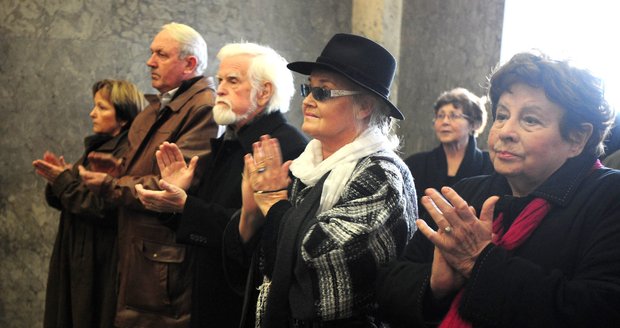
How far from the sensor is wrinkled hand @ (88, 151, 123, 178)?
13.6 feet

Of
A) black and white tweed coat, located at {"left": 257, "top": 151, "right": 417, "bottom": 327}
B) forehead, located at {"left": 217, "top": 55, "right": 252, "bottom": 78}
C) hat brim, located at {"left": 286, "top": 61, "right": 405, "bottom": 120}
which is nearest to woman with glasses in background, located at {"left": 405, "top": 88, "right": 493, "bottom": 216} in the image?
forehead, located at {"left": 217, "top": 55, "right": 252, "bottom": 78}

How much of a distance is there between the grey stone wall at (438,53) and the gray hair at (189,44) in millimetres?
1489

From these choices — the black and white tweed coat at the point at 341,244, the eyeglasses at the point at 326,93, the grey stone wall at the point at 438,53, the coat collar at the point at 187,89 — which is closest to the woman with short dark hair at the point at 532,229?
the black and white tweed coat at the point at 341,244

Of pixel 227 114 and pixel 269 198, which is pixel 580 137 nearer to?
pixel 269 198

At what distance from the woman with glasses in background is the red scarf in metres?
2.31

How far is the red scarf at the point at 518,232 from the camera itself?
6.54 feet

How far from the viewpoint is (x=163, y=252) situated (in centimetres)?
365

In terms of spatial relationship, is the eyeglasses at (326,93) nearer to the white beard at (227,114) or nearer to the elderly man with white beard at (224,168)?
the elderly man with white beard at (224,168)

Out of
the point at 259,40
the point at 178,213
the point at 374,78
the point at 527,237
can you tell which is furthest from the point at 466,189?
the point at 259,40

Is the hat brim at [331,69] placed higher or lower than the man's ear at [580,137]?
higher

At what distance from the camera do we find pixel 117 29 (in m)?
5.29

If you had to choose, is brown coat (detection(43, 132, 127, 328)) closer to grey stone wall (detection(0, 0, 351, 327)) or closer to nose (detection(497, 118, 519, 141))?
grey stone wall (detection(0, 0, 351, 327))

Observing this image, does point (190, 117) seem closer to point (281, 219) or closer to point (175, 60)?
point (175, 60)

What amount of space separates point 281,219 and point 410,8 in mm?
2915
